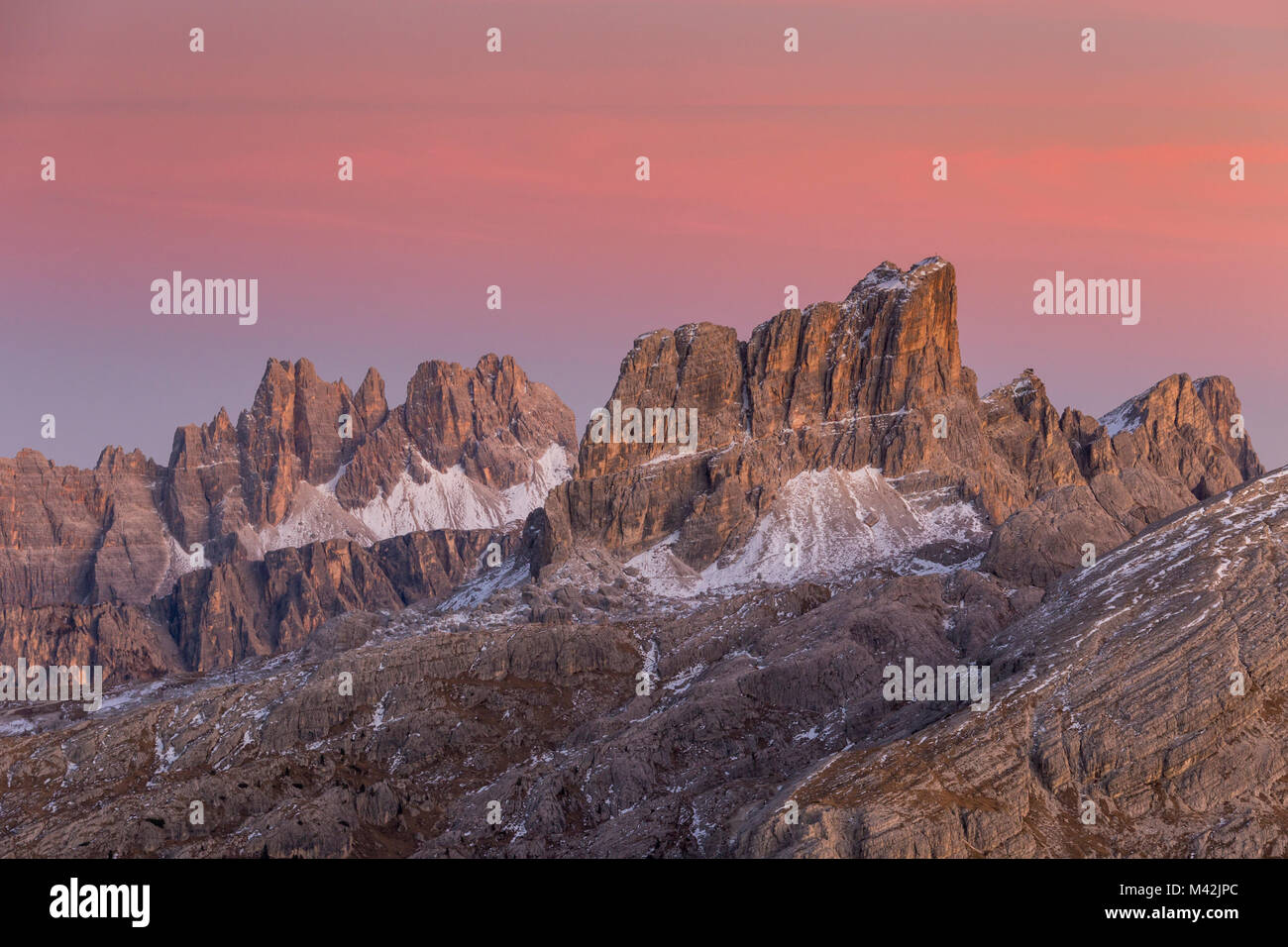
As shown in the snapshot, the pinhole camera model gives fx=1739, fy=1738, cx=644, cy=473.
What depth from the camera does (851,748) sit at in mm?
Answer: 190250

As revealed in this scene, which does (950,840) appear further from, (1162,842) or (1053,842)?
(1162,842)
